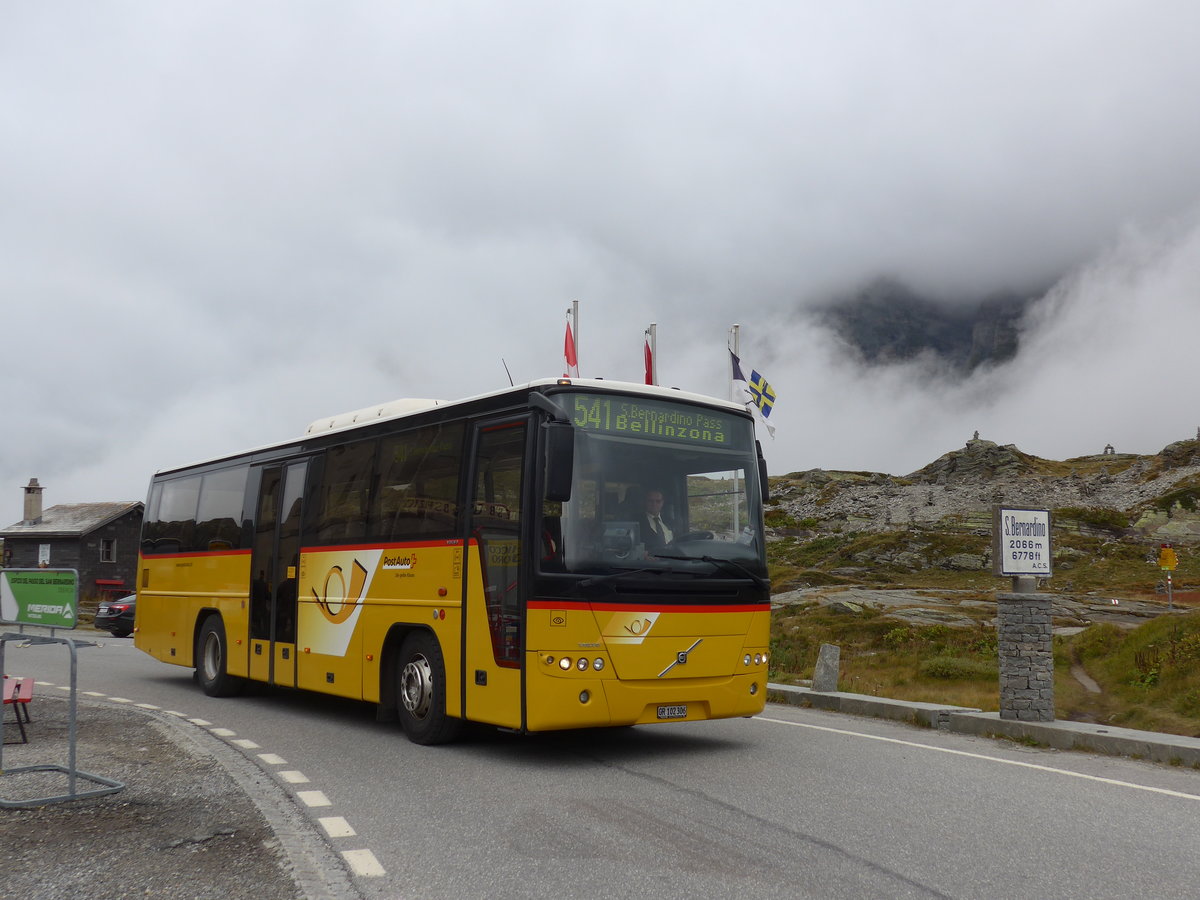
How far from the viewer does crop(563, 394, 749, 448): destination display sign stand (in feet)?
31.2

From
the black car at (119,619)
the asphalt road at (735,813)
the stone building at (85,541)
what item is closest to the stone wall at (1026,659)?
the asphalt road at (735,813)

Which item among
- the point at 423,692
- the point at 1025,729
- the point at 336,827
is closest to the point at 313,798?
the point at 336,827

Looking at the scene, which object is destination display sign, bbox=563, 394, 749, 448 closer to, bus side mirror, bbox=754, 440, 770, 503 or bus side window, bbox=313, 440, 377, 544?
bus side mirror, bbox=754, 440, 770, 503

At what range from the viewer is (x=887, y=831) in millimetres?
6730

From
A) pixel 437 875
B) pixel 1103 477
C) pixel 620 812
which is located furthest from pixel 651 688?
pixel 1103 477

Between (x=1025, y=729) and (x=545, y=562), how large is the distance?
19.1 ft

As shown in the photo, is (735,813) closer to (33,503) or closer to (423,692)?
(423,692)

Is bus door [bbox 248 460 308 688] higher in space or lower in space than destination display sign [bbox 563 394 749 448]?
lower

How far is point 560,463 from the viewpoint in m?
8.73

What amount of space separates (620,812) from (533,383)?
3861 mm

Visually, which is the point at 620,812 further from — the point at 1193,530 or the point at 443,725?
the point at 1193,530

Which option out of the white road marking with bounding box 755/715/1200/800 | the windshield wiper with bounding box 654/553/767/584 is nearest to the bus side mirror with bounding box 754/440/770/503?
the windshield wiper with bounding box 654/553/767/584

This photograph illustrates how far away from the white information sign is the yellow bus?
340 centimetres

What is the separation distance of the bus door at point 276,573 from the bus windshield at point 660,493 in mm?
5366
